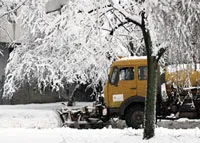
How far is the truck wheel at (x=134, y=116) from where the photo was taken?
50.2 feet

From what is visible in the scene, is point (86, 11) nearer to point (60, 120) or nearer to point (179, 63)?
point (179, 63)

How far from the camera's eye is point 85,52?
57.0 feet

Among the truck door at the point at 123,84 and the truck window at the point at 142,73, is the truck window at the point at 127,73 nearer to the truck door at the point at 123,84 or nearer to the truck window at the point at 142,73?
the truck door at the point at 123,84

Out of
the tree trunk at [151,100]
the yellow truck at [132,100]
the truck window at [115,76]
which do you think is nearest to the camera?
the tree trunk at [151,100]

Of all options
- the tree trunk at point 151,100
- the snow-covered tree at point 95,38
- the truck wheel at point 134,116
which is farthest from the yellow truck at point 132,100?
the tree trunk at point 151,100

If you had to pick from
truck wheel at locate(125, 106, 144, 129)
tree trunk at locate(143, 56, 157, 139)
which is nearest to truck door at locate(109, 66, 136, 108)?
truck wheel at locate(125, 106, 144, 129)

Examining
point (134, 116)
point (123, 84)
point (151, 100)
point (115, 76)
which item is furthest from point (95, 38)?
point (134, 116)

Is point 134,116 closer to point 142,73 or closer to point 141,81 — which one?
point 141,81

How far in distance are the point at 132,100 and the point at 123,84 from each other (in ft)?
2.42

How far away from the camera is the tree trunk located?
31.4ft

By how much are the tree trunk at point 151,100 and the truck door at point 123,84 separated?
613 centimetres

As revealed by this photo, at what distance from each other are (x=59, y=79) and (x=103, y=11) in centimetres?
1115

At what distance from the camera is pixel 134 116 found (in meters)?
15.5

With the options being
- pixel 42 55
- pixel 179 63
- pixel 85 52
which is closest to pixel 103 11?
pixel 179 63
